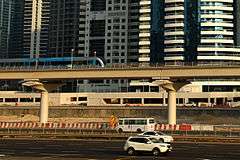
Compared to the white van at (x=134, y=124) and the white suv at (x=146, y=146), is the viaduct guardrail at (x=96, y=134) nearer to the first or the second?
the white van at (x=134, y=124)

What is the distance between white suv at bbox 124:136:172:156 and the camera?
33.8 metres

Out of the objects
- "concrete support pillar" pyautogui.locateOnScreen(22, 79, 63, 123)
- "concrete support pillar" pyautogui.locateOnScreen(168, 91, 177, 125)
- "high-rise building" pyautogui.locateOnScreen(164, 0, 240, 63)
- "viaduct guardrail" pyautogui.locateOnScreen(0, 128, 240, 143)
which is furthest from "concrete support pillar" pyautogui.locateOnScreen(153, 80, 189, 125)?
"high-rise building" pyautogui.locateOnScreen(164, 0, 240, 63)

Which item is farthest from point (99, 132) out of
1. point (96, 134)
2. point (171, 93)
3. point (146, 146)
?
point (146, 146)

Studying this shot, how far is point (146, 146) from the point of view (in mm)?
34219

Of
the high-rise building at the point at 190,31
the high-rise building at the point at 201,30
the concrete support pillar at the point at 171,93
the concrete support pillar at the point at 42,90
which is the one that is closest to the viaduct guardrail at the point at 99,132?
the concrete support pillar at the point at 42,90

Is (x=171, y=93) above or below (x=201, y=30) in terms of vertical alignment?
below

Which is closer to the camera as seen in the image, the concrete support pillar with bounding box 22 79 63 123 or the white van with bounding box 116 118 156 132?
the white van with bounding box 116 118 156 132

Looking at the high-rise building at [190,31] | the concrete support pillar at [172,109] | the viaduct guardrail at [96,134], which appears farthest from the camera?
the high-rise building at [190,31]

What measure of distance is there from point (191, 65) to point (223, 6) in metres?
98.9

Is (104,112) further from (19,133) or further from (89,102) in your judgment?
(19,133)

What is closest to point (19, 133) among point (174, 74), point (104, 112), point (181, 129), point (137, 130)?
point (137, 130)

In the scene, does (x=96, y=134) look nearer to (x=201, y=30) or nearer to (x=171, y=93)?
(x=171, y=93)

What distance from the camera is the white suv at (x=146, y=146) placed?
3378 centimetres

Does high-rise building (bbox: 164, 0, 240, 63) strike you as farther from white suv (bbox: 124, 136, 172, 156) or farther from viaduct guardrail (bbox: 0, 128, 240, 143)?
white suv (bbox: 124, 136, 172, 156)
